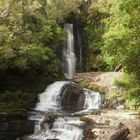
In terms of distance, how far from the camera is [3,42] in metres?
23.1

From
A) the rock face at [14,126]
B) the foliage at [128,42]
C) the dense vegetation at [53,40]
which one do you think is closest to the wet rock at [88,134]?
the dense vegetation at [53,40]

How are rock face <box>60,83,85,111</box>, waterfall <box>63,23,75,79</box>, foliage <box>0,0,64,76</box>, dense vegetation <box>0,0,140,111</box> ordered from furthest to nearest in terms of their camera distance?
waterfall <box>63,23,75,79</box> → rock face <box>60,83,85,111</box> → foliage <box>0,0,64,76</box> → dense vegetation <box>0,0,140,111</box>

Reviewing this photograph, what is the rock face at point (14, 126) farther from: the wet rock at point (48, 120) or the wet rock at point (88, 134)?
the wet rock at point (88, 134)

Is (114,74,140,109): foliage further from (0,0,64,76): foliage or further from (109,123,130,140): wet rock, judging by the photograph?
(0,0,64,76): foliage

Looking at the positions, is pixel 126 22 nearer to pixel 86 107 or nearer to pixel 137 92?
pixel 137 92

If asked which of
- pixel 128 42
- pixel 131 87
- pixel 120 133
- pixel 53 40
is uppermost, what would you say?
pixel 53 40

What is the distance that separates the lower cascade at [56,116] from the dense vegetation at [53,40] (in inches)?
44.7

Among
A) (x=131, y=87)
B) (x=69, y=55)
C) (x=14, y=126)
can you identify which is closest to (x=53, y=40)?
(x=69, y=55)

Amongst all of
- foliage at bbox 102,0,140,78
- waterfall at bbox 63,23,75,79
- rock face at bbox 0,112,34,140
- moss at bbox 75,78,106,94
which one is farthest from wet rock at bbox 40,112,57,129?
waterfall at bbox 63,23,75,79

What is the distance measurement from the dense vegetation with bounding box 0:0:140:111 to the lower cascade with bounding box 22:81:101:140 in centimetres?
114

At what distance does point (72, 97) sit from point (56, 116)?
4745mm

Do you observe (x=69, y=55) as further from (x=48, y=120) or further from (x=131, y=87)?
(x=131, y=87)

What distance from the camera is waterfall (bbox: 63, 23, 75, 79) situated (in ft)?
110

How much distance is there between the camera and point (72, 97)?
2520 centimetres
